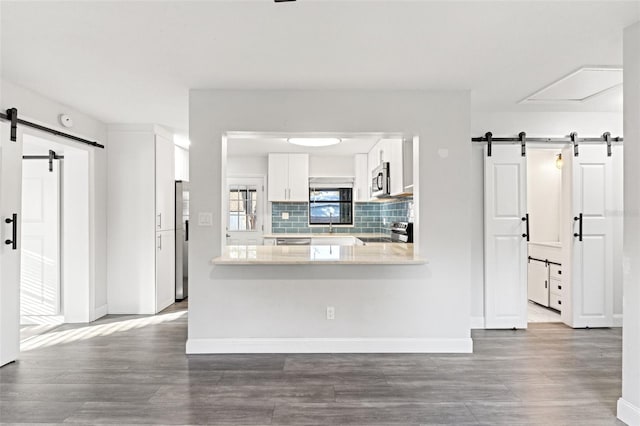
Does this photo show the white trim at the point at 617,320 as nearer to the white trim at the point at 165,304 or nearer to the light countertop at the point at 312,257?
the light countertop at the point at 312,257

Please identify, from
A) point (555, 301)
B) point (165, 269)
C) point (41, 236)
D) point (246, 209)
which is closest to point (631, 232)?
point (555, 301)

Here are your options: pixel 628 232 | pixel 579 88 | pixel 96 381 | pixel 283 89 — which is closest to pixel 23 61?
pixel 283 89

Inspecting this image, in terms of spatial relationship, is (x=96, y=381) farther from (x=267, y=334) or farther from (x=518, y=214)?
(x=518, y=214)

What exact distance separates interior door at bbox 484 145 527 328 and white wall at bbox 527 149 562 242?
1587 mm

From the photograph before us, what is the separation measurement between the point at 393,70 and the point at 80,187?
369 centimetres

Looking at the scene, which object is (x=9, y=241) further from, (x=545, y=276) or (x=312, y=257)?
(x=545, y=276)

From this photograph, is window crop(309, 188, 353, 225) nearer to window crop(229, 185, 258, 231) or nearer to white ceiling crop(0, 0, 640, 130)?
window crop(229, 185, 258, 231)

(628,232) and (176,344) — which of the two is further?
(176,344)

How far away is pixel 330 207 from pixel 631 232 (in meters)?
5.00

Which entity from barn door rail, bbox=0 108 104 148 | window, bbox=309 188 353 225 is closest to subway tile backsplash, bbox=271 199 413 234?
window, bbox=309 188 353 225

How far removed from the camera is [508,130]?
4.19 m

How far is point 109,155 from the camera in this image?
15.5ft

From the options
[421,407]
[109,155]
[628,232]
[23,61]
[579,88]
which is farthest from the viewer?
[109,155]

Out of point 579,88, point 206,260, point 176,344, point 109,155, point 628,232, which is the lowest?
point 176,344
